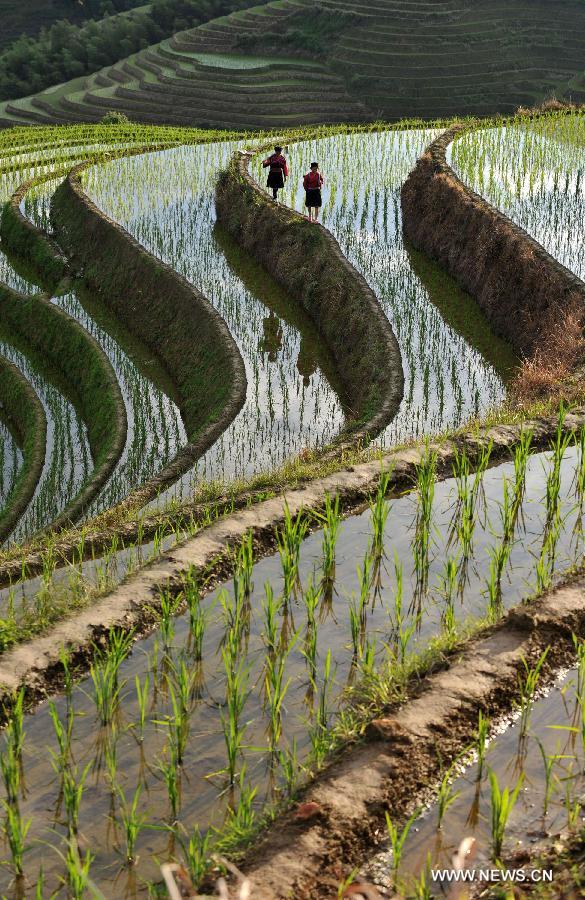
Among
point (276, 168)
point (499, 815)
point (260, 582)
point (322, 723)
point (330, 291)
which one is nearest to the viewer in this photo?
point (499, 815)

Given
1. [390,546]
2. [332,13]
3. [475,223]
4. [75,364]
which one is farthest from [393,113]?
[390,546]

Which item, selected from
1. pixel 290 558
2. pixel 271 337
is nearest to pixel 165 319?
pixel 271 337

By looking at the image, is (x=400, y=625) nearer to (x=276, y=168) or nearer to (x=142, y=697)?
(x=142, y=697)

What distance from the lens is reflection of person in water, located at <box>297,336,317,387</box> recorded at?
906 centimetres

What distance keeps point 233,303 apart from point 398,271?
72.9 inches

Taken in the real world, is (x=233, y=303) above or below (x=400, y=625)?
above

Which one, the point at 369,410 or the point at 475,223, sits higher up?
the point at 475,223

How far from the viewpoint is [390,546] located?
4.97 m

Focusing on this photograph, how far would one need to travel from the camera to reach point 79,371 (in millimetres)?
10227

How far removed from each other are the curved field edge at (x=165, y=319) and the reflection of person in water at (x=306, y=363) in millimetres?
A: 561

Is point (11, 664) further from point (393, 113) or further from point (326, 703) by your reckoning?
point (393, 113)

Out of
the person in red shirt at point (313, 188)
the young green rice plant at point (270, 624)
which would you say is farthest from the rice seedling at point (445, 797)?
the person in red shirt at point (313, 188)

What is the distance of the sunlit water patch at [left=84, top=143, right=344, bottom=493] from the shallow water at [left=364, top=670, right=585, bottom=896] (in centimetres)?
376

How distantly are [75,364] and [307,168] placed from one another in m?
6.22
